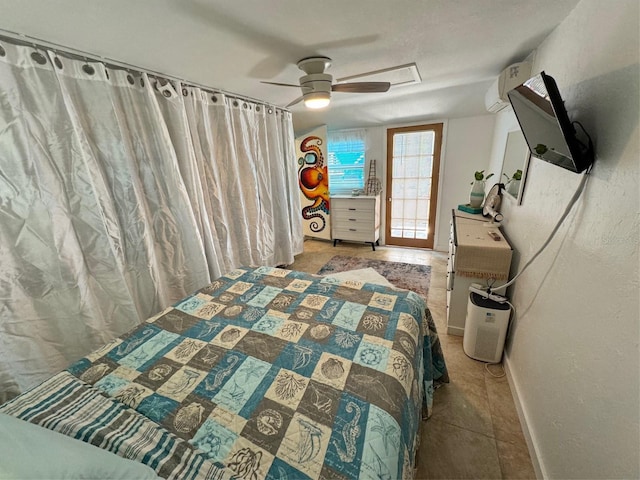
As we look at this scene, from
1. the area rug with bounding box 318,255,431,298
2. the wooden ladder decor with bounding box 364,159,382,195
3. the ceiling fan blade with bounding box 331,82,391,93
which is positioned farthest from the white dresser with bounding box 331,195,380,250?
the ceiling fan blade with bounding box 331,82,391,93

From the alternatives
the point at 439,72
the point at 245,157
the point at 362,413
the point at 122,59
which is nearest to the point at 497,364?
the point at 362,413

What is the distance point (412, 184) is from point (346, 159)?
1.14 meters

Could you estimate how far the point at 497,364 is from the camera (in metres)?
1.78

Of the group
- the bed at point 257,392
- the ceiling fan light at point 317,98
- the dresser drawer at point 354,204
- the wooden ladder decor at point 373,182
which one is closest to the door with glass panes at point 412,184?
the wooden ladder decor at point 373,182

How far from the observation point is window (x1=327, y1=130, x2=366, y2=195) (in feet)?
12.7

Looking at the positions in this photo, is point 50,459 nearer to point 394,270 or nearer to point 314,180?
point 394,270

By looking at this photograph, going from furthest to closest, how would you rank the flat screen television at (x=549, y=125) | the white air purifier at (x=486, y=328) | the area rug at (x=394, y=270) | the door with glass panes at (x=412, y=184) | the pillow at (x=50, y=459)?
the door with glass panes at (x=412, y=184) → the area rug at (x=394, y=270) → the white air purifier at (x=486, y=328) → the flat screen television at (x=549, y=125) → the pillow at (x=50, y=459)

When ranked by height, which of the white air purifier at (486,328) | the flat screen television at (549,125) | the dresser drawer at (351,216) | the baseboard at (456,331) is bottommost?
the baseboard at (456,331)

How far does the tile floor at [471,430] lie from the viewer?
119 centimetres

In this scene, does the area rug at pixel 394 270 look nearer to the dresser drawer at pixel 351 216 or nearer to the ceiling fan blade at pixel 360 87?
the dresser drawer at pixel 351 216

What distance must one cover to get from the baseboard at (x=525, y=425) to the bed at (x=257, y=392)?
1.57 feet

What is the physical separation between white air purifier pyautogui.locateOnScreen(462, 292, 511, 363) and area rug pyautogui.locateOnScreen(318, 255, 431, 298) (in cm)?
91

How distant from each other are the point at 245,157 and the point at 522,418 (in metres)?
3.00

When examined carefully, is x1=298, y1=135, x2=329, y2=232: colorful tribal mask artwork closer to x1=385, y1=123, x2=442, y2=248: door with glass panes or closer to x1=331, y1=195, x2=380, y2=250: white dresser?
x1=331, y1=195, x2=380, y2=250: white dresser
